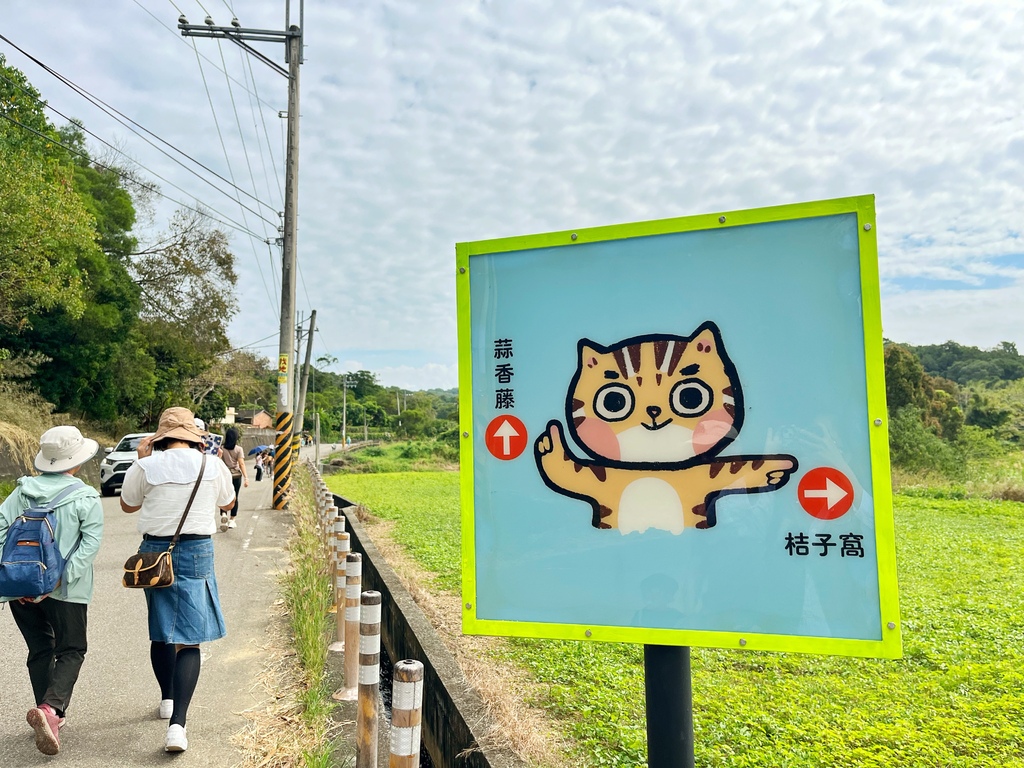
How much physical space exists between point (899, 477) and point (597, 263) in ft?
77.9

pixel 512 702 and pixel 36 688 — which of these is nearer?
pixel 36 688

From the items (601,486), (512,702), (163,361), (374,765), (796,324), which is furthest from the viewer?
(163,361)

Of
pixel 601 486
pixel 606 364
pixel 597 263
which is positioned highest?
pixel 597 263

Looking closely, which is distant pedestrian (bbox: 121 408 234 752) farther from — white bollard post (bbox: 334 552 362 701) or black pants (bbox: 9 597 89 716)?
white bollard post (bbox: 334 552 362 701)

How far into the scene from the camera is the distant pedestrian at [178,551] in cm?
380

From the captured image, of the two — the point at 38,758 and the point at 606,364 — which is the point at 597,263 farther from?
the point at 38,758

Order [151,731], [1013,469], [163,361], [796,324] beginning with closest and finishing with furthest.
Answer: [796,324], [151,731], [1013,469], [163,361]

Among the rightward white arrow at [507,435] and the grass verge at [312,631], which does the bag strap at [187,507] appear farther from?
the rightward white arrow at [507,435]

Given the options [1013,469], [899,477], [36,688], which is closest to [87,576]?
[36,688]

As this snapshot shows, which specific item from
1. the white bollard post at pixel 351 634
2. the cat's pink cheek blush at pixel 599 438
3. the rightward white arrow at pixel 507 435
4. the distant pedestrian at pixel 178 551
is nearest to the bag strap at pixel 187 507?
the distant pedestrian at pixel 178 551

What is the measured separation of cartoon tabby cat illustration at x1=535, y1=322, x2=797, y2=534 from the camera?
6.76 feet

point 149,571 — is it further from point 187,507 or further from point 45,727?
point 45,727

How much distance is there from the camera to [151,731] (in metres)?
4.03

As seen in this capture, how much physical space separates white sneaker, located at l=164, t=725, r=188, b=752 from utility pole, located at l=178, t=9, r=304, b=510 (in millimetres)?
11628
